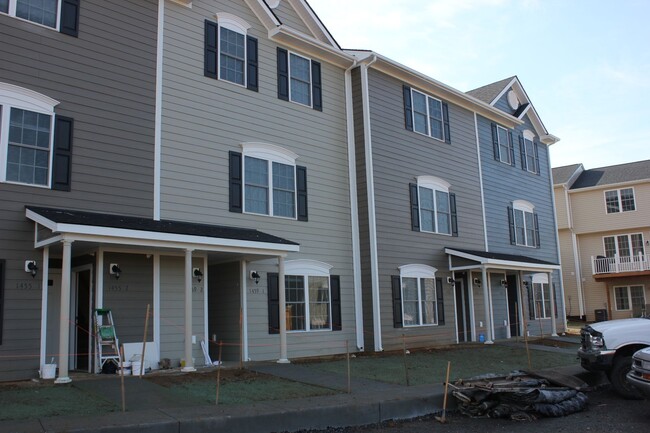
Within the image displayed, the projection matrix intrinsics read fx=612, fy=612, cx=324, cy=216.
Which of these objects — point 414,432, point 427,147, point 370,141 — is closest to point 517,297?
point 427,147

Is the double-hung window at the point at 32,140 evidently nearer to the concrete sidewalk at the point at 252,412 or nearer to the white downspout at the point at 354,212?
the concrete sidewalk at the point at 252,412

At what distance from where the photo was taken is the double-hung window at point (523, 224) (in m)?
25.5

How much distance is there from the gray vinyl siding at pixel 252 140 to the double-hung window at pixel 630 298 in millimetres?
23458

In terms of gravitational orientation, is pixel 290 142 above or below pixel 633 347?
above

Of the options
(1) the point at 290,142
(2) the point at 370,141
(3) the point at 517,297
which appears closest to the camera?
(1) the point at 290,142

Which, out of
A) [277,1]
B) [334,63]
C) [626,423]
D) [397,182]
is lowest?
[626,423]

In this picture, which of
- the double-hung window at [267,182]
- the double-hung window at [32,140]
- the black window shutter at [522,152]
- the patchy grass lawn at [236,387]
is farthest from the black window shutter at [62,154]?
the black window shutter at [522,152]

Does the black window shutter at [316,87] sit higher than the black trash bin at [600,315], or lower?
higher

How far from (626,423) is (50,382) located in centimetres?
964

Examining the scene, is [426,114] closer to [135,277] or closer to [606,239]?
[135,277]

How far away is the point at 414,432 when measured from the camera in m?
8.83

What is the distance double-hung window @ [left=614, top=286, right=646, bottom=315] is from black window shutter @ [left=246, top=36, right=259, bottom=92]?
2749 centimetres

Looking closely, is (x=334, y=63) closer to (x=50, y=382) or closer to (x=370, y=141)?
(x=370, y=141)

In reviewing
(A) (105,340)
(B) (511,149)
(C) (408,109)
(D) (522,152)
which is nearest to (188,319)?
(A) (105,340)
